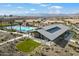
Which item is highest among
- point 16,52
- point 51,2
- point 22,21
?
point 51,2

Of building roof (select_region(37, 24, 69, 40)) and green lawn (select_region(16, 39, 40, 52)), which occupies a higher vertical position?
building roof (select_region(37, 24, 69, 40))

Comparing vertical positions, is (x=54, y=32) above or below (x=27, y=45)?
above

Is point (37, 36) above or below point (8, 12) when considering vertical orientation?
below

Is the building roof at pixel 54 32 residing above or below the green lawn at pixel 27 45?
above

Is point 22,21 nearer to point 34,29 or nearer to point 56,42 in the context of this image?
point 34,29

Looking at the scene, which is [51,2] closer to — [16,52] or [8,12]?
[8,12]

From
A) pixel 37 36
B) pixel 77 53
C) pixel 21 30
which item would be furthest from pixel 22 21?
pixel 77 53
